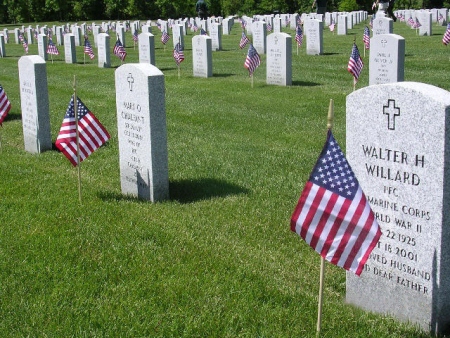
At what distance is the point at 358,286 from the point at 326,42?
84.6ft

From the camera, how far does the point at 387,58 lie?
14.8 meters

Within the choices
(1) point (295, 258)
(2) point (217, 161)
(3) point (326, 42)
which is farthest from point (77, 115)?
(3) point (326, 42)

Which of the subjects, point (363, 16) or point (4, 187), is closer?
point (4, 187)

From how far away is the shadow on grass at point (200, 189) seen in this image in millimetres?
8172

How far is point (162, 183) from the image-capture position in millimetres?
8023

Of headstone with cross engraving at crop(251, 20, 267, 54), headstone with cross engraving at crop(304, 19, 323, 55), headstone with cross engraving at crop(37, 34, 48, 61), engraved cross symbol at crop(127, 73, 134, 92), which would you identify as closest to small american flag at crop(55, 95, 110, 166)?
engraved cross symbol at crop(127, 73, 134, 92)

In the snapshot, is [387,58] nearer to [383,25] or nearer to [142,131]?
[383,25]

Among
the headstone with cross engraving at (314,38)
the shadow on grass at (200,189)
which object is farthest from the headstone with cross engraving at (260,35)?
the shadow on grass at (200,189)

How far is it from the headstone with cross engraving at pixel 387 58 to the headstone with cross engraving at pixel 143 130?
27.1 feet

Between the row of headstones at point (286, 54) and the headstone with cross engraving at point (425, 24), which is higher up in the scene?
the headstone with cross engraving at point (425, 24)

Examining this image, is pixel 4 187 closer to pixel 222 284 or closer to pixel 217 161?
pixel 217 161

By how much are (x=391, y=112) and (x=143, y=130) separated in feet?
12.6

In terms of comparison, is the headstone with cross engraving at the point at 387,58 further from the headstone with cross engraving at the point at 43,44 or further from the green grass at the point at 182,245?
the headstone with cross engraving at the point at 43,44

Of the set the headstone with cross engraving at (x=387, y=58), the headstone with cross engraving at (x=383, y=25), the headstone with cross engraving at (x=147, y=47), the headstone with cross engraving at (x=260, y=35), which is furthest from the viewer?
the headstone with cross engraving at (x=260, y=35)
